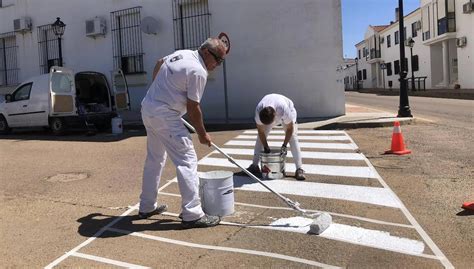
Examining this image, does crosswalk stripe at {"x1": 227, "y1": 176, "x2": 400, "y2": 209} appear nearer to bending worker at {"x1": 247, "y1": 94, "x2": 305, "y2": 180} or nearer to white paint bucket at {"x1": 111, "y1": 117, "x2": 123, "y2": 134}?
bending worker at {"x1": 247, "y1": 94, "x2": 305, "y2": 180}

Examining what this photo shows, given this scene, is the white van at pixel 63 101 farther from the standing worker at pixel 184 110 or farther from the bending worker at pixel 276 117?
the standing worker at pixel 184 110

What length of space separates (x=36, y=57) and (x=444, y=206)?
2039 cm

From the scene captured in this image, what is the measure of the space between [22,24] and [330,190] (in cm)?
1960

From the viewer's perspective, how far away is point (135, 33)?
1948 cm

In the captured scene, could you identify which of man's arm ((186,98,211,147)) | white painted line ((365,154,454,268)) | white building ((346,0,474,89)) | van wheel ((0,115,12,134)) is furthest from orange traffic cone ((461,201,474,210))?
white building ((346,0,474,89))

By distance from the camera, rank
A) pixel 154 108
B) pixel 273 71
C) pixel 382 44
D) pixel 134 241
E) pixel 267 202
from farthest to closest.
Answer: pixel 382 44 → pixel 273 71 → pixel 267 202 → pixel 154 108 → pixel 134 241

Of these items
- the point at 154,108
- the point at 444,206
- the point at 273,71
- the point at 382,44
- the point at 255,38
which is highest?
the point at 382,44

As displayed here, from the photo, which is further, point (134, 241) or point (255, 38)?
point (255, 38)

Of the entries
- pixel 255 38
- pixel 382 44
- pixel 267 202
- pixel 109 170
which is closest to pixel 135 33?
pixel 255 38

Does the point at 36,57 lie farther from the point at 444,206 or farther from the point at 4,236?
the point at 444,206

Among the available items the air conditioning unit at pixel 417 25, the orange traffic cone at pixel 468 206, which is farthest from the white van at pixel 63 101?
the air conditioning unit at pixel 417 25

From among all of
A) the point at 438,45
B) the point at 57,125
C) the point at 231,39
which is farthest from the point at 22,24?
the point at 438,45

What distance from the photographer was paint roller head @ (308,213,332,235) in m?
4.85

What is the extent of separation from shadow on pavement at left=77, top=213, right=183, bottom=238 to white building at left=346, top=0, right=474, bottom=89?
34.7m
